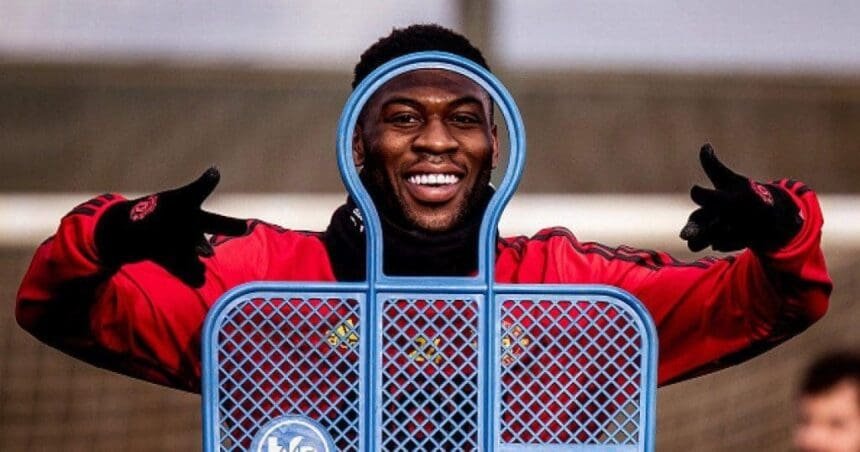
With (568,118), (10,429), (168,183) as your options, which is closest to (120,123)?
(168,183)

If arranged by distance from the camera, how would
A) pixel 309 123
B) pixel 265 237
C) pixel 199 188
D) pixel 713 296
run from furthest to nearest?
pixel 309 123, pixel 265 237, pixel 713 296, pixel 199 188

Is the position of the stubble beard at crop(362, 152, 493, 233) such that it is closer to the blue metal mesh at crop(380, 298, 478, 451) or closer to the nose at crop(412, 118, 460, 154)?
the nose at crop(412, 118, 460, 154)

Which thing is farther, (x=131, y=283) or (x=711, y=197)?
(x=131, y=283)

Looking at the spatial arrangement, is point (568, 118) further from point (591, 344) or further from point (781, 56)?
point (591, 344)

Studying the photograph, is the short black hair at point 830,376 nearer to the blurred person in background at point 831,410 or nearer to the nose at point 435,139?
the blurred person in background at point 831,410

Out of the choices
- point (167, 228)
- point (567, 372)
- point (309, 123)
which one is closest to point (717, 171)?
point (567, 372)

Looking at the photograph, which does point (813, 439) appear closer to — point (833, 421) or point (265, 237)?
point (833, 421)

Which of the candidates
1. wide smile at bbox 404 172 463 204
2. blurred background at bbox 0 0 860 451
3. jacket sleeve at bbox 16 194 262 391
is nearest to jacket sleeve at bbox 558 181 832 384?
wide smile at bbox 404 172 463 204

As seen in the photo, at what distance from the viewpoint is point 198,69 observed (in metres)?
4.24

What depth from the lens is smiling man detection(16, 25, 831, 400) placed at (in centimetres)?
200

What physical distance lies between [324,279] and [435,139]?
0.27 metres

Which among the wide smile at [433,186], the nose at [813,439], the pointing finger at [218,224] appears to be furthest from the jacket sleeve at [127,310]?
the nose at [813,439]

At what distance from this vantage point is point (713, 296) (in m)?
2.29

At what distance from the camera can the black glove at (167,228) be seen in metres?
1.97
